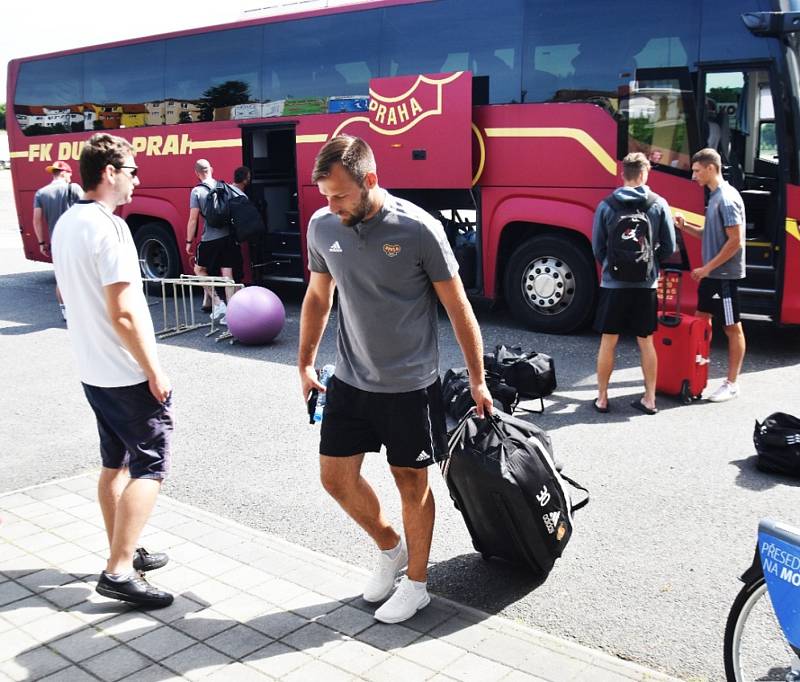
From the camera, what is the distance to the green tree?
1222cm

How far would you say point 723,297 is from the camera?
7.30 meters

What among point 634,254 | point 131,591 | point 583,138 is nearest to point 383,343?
point 131,591

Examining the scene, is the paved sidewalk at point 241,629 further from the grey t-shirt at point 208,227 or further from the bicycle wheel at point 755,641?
the grey t-shirt at point 208,227

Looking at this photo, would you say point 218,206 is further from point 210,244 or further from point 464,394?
point 464,394

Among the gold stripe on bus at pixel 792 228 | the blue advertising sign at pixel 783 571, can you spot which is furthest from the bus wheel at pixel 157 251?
the blue advertising sign at pixel 783 571

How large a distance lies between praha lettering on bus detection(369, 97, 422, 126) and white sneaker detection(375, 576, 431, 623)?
287 inches

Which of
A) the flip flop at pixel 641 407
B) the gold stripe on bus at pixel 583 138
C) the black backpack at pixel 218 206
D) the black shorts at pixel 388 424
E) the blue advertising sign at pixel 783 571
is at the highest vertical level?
the gold stripe on bus at pixel 583 138

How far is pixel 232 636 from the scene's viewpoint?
367cm

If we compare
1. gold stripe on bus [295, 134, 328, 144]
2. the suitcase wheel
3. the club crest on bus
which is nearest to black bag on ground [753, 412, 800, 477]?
the suitcase wheel

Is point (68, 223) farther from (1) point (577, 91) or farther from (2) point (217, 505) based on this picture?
(1) point (577, 91)

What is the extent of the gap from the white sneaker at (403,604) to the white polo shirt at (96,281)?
4.72ft

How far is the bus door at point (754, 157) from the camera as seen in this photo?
8500 mm

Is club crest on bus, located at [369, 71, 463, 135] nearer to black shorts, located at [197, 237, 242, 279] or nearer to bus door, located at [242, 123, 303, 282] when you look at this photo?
bus door, located at [242, 123, 303, 282]

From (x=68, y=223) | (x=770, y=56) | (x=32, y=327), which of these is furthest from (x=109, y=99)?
(x=68, y=223)
